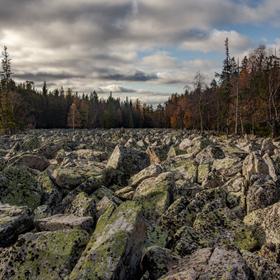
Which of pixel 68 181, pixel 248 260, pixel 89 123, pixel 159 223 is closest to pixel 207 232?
pixel 159 223

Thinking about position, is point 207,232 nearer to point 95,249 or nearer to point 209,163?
point 95,249

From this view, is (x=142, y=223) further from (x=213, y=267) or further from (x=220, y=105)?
(x=220, y=105)

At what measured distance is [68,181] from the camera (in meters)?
14.4

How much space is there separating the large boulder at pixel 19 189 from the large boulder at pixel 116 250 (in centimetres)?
477

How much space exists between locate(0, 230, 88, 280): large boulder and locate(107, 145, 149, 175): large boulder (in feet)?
26.9

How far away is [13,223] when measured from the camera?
29.4 ft

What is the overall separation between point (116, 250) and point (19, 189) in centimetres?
645

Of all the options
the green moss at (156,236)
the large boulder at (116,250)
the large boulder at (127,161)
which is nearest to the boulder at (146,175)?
the large boulder at (127,161)

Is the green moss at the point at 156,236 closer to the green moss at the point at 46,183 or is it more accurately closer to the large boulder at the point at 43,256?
the large boulder at the point at 43,256

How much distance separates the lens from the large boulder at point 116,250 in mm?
6922

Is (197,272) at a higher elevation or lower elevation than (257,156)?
lower

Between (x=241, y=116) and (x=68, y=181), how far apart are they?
174 ft

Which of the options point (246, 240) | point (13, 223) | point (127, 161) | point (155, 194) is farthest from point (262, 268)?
point (127, 161)

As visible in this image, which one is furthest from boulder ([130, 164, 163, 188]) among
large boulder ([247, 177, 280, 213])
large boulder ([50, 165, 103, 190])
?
large boulder ([247, 177, 280, 213])
